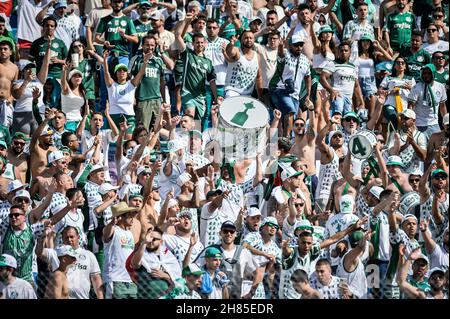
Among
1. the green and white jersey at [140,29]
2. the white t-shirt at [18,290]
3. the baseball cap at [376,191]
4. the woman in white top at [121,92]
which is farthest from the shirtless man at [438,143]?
the white t-shirt at [18,290]

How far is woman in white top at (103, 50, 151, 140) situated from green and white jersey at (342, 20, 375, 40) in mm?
2776

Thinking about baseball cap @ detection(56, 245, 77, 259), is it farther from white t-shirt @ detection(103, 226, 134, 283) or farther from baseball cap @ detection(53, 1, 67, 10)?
baseball cap @ detection(53, 1, 67, 10)

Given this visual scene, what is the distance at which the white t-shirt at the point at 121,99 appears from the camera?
18812mm

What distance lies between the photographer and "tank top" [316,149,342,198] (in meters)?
17.9

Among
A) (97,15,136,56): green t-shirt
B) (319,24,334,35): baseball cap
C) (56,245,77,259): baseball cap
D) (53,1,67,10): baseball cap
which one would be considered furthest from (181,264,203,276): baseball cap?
(53,1,67,10): baseball cap

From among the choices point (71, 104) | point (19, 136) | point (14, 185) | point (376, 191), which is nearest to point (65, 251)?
point (14, 185)

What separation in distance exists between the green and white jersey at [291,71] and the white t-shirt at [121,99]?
1636 mm

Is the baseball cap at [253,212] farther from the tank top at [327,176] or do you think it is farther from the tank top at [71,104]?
the tank top at [71,104]

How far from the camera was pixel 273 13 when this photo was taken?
2005 centimetres

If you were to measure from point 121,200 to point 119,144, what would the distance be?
1223mm

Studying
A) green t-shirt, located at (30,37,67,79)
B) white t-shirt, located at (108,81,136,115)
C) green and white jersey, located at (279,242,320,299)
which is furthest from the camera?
green t-shirt, located at (30,37,67,79)

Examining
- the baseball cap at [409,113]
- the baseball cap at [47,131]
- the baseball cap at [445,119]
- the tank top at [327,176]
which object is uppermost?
the baseball cap at [47,131]

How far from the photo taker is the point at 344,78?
64.1ft
